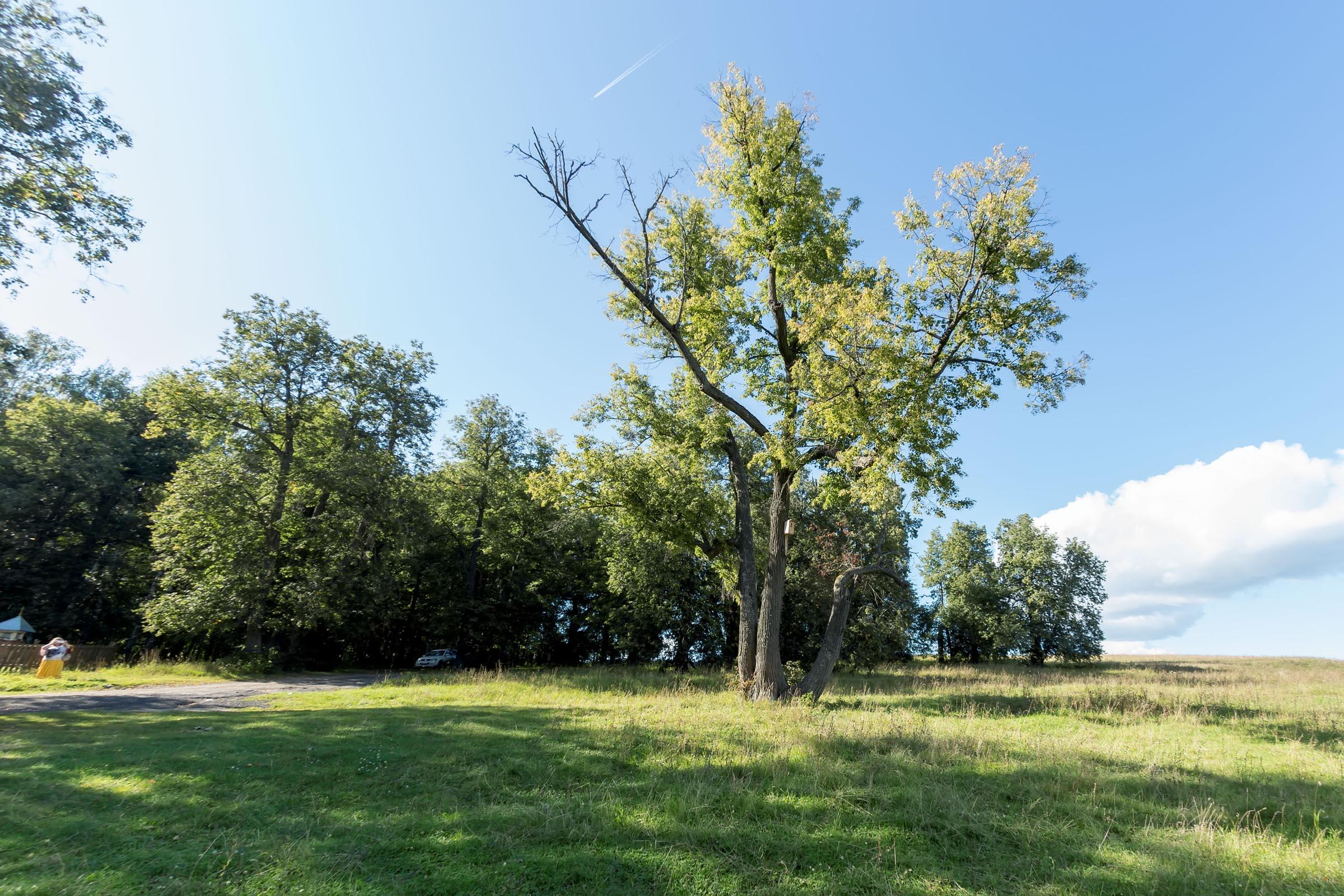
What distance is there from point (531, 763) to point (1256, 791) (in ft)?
32.1

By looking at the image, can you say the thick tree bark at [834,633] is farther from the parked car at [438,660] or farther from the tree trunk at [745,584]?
the parked car at [438,660]

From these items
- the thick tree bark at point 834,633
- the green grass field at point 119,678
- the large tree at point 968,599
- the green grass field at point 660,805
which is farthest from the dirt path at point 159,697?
the large tree at point 968,599

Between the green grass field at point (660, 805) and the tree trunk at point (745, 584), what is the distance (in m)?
4.05

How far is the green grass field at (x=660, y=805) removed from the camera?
5.01 m

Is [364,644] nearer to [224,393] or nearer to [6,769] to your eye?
[224,393]

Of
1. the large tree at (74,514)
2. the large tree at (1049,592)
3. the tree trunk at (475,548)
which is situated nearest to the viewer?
the large tree at (74,514)

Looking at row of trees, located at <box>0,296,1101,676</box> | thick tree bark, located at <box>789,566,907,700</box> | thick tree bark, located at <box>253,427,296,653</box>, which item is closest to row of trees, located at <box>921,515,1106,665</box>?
row of trees, located at <box>0,296,1101,676</box>

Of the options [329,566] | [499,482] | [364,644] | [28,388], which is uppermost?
[28,388]

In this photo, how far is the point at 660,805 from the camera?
652 centimetres

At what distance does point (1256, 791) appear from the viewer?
7.55 meters

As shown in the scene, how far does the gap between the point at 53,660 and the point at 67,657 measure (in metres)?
4.46

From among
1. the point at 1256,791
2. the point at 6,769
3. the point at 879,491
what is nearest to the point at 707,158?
the point at 879,491

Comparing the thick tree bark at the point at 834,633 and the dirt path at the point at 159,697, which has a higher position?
the thick tree bark at the point at 834,633

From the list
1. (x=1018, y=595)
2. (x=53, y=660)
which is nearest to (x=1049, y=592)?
(x=1018, y=595)
